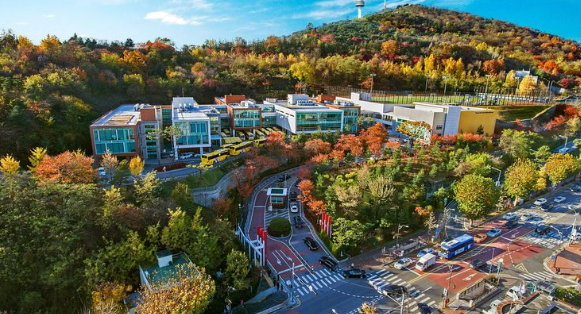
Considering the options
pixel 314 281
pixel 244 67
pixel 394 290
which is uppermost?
pixel 244 67

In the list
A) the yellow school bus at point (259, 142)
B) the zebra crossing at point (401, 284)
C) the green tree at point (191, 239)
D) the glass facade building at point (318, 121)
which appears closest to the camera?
the green tree at point (191, 239)

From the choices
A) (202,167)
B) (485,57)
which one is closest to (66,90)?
(202,167)

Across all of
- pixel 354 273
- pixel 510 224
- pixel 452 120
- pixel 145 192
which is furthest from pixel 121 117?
pixel 510 224

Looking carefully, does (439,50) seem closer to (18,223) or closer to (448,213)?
(448,213)

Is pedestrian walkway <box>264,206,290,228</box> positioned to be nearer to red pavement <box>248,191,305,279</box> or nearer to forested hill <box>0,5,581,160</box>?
red pavement <box>248,191,305,279</box>

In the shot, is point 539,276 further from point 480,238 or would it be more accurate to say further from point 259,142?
point 259,142

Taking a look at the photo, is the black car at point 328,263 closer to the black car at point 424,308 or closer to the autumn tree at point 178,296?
the black car at point 424,308

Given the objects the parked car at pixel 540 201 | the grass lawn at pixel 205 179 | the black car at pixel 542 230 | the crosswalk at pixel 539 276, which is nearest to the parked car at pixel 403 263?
the crosswalk at pixel 539 276
